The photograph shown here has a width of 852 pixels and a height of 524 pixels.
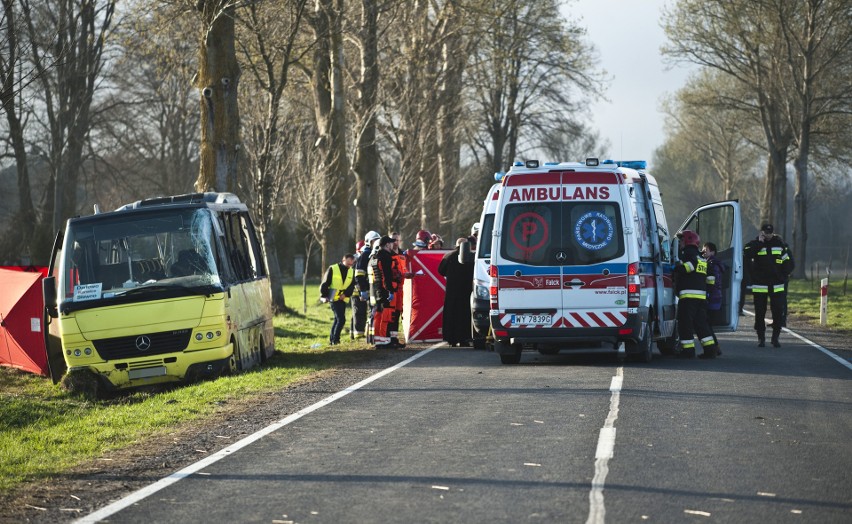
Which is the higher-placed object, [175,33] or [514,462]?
[175,33]

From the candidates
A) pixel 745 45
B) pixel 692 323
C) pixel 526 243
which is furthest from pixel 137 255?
pixel 745 45

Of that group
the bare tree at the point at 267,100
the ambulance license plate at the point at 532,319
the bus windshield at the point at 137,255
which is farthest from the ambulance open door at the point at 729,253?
the bare tree at the point at 267,100

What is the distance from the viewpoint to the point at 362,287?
21234 millimetres

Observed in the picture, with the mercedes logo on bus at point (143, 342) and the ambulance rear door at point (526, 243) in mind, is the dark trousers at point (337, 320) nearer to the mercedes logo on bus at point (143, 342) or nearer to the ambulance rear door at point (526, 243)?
the ambulance rear door at point (526, 243)

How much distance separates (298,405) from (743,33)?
3919 centimetres

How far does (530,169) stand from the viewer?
16.8 metres

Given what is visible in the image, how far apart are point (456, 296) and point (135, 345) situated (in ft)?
21.1

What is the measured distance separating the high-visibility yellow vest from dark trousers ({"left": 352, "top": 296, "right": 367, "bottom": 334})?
21.9 inches

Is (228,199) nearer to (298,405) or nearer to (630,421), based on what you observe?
(298,405)

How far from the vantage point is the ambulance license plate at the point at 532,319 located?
16.5 meters

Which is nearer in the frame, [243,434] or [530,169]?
[243,434]

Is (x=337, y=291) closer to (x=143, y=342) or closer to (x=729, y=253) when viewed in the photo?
(x=729, y=253)

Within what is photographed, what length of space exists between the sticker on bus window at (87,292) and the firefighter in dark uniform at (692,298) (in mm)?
8294

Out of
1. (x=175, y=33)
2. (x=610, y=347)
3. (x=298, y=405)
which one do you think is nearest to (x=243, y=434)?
(x=298, y=405)
